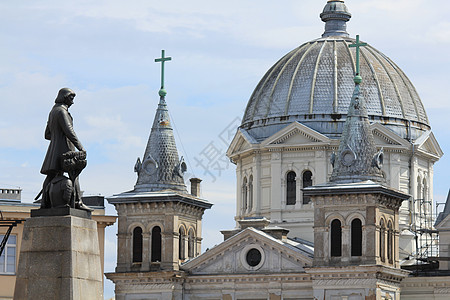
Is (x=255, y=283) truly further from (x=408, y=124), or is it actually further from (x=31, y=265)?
(x=31, y=265)

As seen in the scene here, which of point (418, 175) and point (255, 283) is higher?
point (418, 175)

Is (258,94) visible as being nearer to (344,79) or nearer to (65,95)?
(344,79)

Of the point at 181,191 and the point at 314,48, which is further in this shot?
the point at 314,48

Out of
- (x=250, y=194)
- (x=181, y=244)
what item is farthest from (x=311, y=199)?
(x=250, y=194)

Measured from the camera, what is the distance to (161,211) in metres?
66.1

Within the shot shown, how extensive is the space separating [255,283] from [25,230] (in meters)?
40.2

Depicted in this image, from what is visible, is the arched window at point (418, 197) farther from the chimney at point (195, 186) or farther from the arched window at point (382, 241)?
the chimney at point (195, 186)

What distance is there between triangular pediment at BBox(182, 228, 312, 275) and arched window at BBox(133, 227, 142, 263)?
237 cm

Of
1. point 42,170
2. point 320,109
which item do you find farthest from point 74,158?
point 320,109

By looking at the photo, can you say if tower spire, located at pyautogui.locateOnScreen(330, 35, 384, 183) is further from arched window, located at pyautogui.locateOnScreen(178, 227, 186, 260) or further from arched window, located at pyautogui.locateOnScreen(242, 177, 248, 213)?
arched window, located at pyautogui.locateOnScreen(242, 177, 248, 213)

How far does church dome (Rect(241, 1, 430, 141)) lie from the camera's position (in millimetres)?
72375

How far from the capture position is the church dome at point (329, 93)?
237 feet

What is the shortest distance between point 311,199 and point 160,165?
8.84 metres

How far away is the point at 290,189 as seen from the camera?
71.4 m
